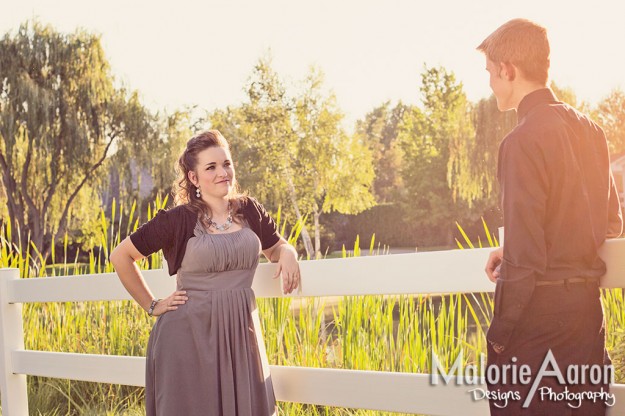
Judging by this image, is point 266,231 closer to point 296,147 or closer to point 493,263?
point 493,263

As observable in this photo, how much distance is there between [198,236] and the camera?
311 cm

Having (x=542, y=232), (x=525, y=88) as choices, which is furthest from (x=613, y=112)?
(x=542, y=232)

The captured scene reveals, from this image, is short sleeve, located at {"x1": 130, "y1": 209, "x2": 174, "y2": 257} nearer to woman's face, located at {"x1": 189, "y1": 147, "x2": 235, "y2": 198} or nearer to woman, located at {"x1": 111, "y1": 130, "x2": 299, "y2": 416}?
woman, located at {"x1": 111, "y1": 130, "x2": 299, "y2": 416}

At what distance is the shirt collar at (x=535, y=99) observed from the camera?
2.22 metres

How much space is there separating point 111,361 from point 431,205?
3745 centimetres

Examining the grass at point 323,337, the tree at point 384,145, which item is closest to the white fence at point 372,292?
the grass at point 323,337

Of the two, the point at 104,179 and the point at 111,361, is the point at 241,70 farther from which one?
the point at 111,361

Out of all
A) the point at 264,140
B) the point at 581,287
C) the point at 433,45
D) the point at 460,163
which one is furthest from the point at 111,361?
the point at 433,45

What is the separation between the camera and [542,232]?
2.10 m

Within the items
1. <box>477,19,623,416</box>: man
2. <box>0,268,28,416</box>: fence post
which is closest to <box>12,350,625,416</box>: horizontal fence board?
<box>477,19,623,416</box>: man

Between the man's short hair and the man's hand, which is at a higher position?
the man's short hair

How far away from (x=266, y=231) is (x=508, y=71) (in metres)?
1.35

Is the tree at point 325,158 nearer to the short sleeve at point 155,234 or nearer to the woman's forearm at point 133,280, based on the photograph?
the woman's forearm at point 133,280

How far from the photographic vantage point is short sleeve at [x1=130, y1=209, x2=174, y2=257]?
3.12 m
